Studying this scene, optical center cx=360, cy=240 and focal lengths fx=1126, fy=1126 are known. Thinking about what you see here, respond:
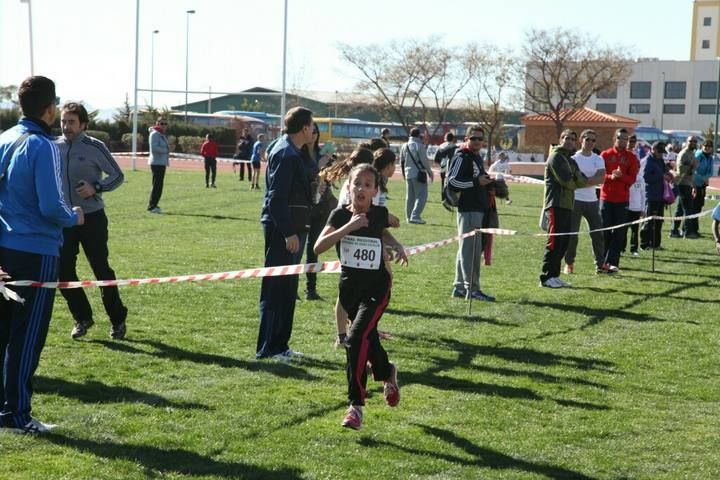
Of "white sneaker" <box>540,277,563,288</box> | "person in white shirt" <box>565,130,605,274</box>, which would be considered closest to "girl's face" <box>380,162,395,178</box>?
"white sneaker" <box>540,277,563,288</box>

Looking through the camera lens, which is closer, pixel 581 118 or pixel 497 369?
pixel 497 369

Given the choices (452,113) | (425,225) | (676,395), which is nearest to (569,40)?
(452,113)

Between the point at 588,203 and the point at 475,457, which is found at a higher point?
the point at 588,203

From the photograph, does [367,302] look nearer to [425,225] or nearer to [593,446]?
[593,446]

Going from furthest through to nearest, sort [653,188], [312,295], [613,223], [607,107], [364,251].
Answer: [607,107], [653,188], [613,223], [312,295], [364,251]

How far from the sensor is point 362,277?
23.3ft

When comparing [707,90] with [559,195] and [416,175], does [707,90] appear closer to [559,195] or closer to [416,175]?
[416,175]

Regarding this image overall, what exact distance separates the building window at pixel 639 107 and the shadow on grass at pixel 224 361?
115m

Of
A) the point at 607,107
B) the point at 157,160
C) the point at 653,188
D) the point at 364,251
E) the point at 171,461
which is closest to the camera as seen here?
the point at 171,461

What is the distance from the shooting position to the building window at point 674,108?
117 m

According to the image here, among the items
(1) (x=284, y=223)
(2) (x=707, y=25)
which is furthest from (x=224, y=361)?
(2) (x=707, y=25)

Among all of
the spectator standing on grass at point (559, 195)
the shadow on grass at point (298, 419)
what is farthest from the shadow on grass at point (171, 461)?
the spectator standing on grass at point (559, 195)

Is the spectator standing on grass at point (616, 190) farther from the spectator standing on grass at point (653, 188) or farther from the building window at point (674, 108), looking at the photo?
the building window at point (674, 108)

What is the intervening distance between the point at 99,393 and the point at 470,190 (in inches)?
235
